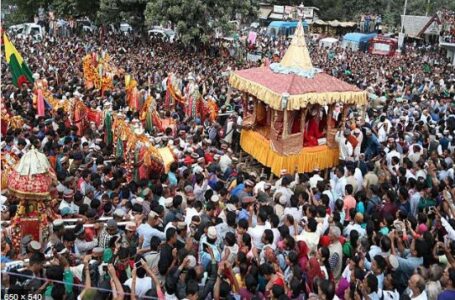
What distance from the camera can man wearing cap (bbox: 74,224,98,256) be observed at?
5.71m

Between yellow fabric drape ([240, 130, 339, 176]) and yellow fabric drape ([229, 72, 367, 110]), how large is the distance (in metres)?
1.05

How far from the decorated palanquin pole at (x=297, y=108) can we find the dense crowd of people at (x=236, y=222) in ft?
1.51

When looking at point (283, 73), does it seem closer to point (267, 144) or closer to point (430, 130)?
point (267, 144)


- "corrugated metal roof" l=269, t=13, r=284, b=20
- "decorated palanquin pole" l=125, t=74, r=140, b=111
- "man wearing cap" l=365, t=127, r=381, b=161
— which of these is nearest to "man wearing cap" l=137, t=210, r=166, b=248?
"man wearing cap" l=365, t=127, r=381, b=161

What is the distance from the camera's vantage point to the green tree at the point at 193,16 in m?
22.0

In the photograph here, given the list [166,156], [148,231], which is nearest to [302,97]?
[166,156]

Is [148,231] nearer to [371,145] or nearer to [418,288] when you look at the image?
[418,288]

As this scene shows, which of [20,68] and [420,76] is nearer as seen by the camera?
[20,68]

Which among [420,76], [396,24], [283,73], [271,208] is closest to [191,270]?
[271,208]

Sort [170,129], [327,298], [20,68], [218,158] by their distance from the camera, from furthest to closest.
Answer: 1. [20,68]
2. [170,129]
3. [218,158]
4. [327,298]

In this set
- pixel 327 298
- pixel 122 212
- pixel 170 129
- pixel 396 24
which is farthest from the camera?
pixel 396 24

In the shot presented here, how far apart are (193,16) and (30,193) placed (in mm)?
17482

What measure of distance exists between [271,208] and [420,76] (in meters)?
15.2

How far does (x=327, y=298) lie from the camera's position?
4.80 meters
